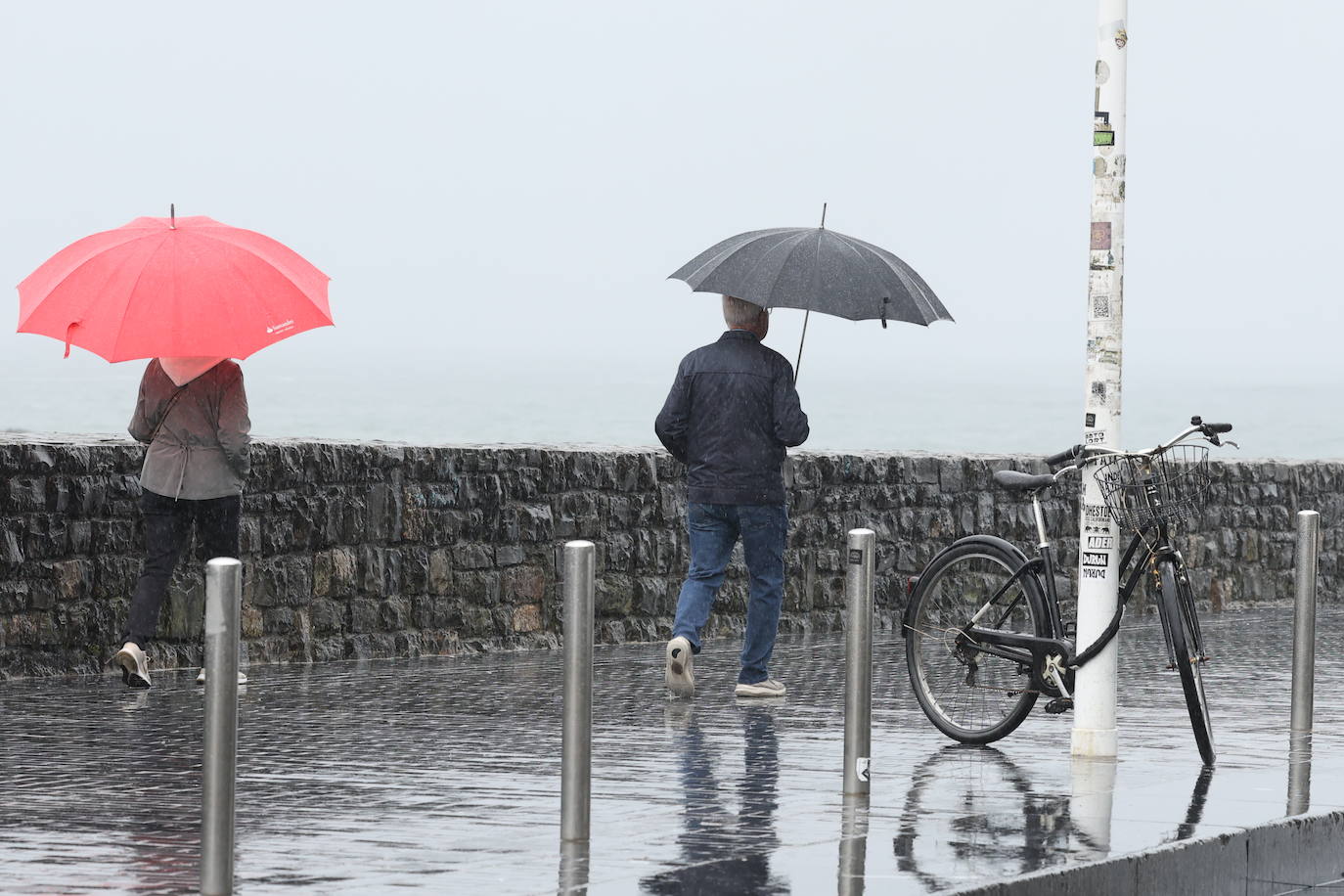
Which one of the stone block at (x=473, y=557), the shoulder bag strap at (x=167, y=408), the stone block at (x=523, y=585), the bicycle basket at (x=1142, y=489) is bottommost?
the stone block at (x=523, y=585)

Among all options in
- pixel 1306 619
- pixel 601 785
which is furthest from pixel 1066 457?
pixel 601 785

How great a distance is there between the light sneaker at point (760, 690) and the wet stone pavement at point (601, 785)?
160 mm

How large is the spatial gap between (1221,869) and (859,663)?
46.6 inches

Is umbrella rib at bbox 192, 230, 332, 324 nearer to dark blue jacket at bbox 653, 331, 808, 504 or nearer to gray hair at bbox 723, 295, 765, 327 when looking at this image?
dark blue jacket at bbox 653, 331, 808, 504

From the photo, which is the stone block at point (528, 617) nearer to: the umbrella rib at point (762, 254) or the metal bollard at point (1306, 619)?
the umbrella rib at point (762, 254)

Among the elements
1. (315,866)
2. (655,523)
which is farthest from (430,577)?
(315,866)

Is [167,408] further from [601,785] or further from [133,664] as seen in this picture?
[601,785]

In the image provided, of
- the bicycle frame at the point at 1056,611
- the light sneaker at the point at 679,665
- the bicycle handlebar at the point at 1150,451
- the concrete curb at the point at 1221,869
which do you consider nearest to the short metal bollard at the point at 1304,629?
the bicycle frame at the point at 1056,611

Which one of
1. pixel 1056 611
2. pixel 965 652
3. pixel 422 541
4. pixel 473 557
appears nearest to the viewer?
pixel 1056 611

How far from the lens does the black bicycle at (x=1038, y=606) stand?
25.0 feet

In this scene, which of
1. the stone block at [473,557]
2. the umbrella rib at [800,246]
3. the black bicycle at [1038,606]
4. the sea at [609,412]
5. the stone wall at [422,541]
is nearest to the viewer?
the black bicycle at [1038,606]

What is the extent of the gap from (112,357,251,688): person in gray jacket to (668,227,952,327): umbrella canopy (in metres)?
2.09

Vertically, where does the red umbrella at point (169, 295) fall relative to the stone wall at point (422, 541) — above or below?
above

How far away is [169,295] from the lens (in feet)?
29.5
